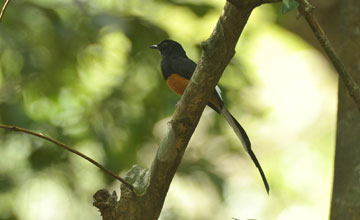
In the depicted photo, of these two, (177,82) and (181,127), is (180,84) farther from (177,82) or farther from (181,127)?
(181,127)

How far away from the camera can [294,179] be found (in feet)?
25.5

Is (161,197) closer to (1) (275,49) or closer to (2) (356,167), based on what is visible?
(2) (356,167)

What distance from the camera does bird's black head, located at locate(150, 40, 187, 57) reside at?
13.2ft

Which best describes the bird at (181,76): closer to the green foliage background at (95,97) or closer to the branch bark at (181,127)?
the green foliage background at (95,97)

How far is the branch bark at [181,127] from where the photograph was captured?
2.21m

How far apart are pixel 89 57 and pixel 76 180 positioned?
1038 mm

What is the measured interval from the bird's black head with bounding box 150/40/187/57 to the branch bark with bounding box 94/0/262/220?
1666 mm

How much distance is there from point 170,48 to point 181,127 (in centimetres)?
184

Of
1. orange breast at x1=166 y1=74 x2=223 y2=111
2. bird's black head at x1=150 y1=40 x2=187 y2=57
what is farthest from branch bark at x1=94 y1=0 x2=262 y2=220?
bird's black head at x1=150 y1=40 x2=187 y2=57

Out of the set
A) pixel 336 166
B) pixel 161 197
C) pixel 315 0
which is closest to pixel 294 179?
pixel 315 0

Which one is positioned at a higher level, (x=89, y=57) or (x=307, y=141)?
(x=89, y=57)

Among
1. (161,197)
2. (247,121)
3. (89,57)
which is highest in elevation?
(89,57)

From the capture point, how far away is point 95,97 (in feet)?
16.7

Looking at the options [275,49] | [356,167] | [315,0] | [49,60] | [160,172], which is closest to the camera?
[160,172]
